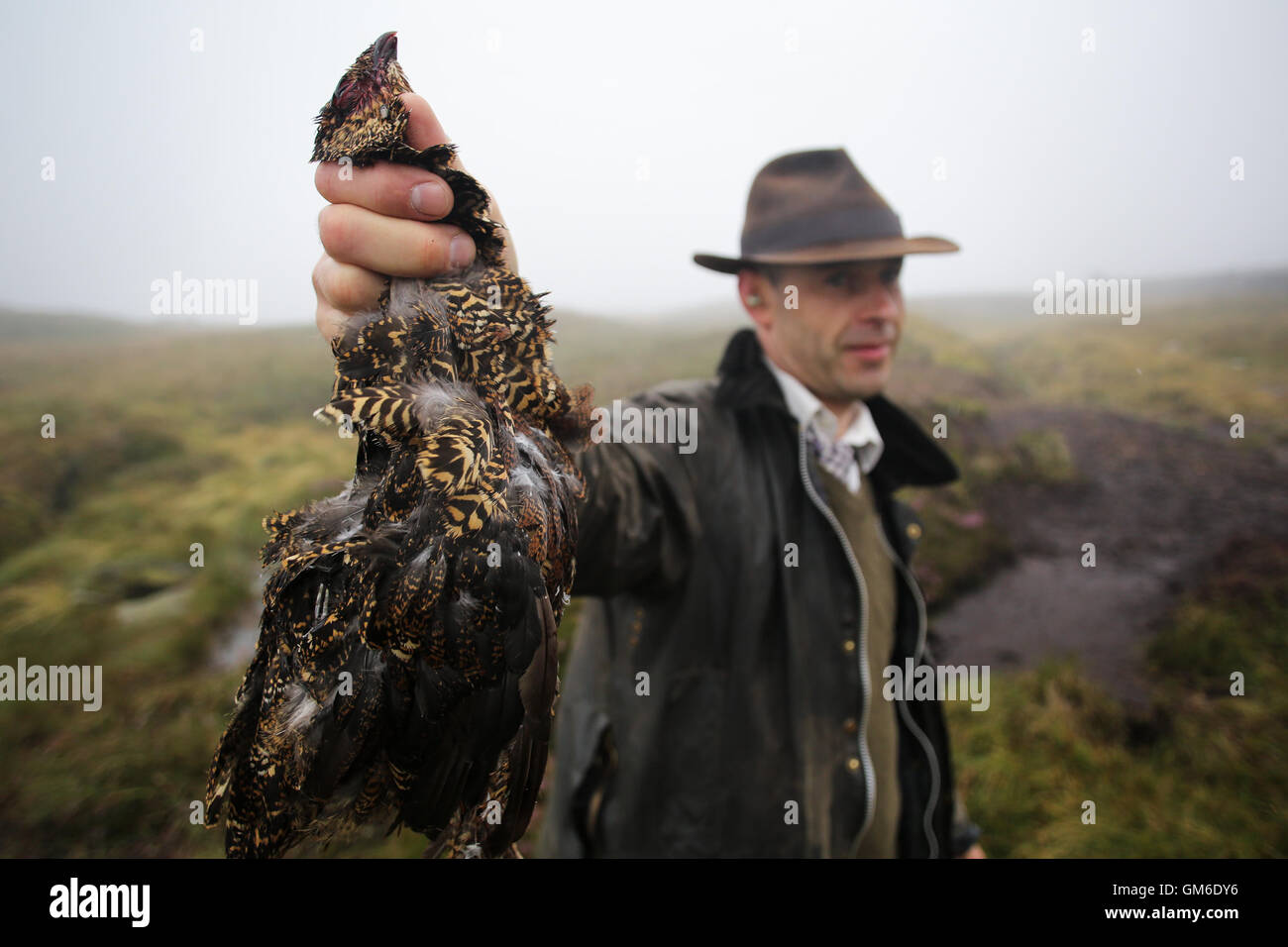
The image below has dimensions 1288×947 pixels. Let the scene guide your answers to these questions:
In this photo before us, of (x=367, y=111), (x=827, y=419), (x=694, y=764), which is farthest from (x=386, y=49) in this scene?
(x=694, y=764)

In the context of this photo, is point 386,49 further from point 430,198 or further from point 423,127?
point 430,198

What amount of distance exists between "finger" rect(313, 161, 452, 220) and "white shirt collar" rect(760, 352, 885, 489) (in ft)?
7.05

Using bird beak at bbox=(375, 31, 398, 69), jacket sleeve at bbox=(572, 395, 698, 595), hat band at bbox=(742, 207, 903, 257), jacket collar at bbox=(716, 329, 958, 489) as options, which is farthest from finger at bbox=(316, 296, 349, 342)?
hat band at bbox=(742, 207, 903, 257)

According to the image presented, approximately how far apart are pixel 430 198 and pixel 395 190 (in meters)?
0.09

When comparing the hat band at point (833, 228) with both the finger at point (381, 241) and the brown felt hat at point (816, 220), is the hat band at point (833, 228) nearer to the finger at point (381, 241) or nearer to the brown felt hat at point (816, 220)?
the brown felt hat at point (816, 220)

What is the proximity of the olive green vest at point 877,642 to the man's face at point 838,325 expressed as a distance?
0.52 metres

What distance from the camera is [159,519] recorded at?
857 centimetres

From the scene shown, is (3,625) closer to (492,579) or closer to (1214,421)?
(492,579)

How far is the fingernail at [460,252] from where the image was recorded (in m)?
1.65

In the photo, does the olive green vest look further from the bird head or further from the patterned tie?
the bird head

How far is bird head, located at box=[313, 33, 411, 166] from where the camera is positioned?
1.60 metres

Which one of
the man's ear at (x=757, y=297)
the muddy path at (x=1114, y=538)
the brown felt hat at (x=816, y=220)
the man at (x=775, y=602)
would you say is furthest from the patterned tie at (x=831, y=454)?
the muddy path at (x=1114, y=538)

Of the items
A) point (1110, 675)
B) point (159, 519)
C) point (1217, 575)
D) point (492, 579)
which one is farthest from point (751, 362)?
point (159, 519)

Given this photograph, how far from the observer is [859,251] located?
332 centimetres
